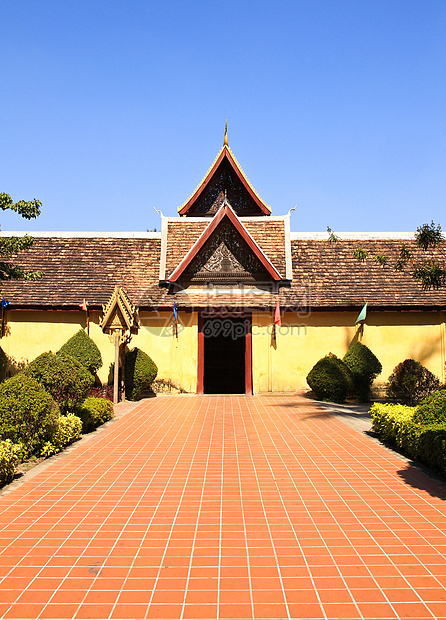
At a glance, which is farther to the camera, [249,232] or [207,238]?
[249,232]

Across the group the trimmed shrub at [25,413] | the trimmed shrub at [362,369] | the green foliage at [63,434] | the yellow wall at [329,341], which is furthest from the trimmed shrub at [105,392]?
the trimmed shrub at [362,369]

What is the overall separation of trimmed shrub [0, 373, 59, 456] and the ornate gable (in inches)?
518

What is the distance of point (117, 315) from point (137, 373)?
1916 mm

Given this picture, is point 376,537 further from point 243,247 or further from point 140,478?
point 243,247

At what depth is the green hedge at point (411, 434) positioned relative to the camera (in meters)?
7.95

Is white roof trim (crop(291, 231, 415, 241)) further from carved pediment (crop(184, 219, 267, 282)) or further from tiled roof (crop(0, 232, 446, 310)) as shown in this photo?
carved pediment (crop(184, 219, 267, 282))

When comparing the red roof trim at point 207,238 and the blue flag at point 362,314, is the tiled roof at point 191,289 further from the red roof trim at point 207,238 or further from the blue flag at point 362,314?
the red roof trim at point 207,238

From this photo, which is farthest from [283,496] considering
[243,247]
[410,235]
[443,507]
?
[410,235]

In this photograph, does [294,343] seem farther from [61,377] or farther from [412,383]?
[61,377]

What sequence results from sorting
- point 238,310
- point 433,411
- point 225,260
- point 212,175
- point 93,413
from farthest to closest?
1. point 212,175
2. point 225,260
3. point 238,310
4. point 93,413
5. point 433,411

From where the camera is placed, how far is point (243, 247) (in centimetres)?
1703

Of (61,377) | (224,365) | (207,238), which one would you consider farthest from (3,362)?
(224,365)

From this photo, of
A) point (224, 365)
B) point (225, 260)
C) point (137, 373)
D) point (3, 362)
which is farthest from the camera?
point (224, 365)

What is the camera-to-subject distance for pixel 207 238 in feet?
54.6
